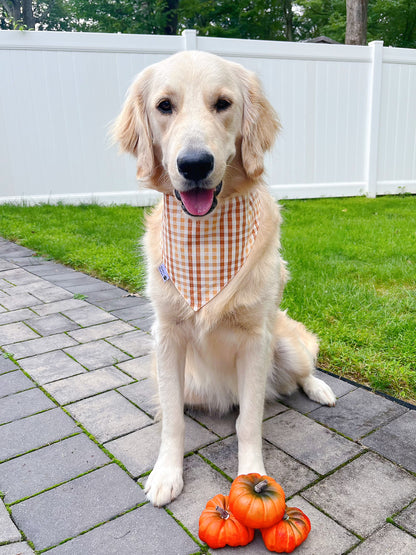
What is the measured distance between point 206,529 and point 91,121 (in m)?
6.92

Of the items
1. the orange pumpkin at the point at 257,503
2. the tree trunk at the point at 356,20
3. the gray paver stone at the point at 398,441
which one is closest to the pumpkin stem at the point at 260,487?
the orange pumpkin at the point at 257,503

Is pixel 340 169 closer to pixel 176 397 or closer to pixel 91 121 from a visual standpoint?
pixel 91 121

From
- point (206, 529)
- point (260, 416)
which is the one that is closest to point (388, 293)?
point (260, 416)

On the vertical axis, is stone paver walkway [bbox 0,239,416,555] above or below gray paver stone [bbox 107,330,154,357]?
below

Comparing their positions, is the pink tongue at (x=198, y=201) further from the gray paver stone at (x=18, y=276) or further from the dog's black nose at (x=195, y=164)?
the gray paver stone at (x=18, y=276)

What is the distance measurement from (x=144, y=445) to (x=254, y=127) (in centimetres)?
147

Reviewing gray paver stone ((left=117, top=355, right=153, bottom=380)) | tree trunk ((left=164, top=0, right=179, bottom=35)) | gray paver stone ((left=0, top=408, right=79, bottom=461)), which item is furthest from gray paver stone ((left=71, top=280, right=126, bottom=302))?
tree trunk ((left=164, top=0, right=179, bottom=35))

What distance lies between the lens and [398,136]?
8586 millimetres

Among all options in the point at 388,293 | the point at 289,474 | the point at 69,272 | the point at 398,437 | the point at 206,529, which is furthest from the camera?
the point at 69,272

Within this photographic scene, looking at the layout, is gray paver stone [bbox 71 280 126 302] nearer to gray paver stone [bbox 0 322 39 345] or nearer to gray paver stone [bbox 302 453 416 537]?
gray paver stone [bbox 0 322 39 345]

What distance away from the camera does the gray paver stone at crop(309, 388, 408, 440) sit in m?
2.21

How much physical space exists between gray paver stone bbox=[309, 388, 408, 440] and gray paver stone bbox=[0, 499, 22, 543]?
138 centimetres

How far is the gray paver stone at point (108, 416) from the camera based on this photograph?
2232 mm

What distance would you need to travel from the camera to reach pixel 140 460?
2.04 metres
